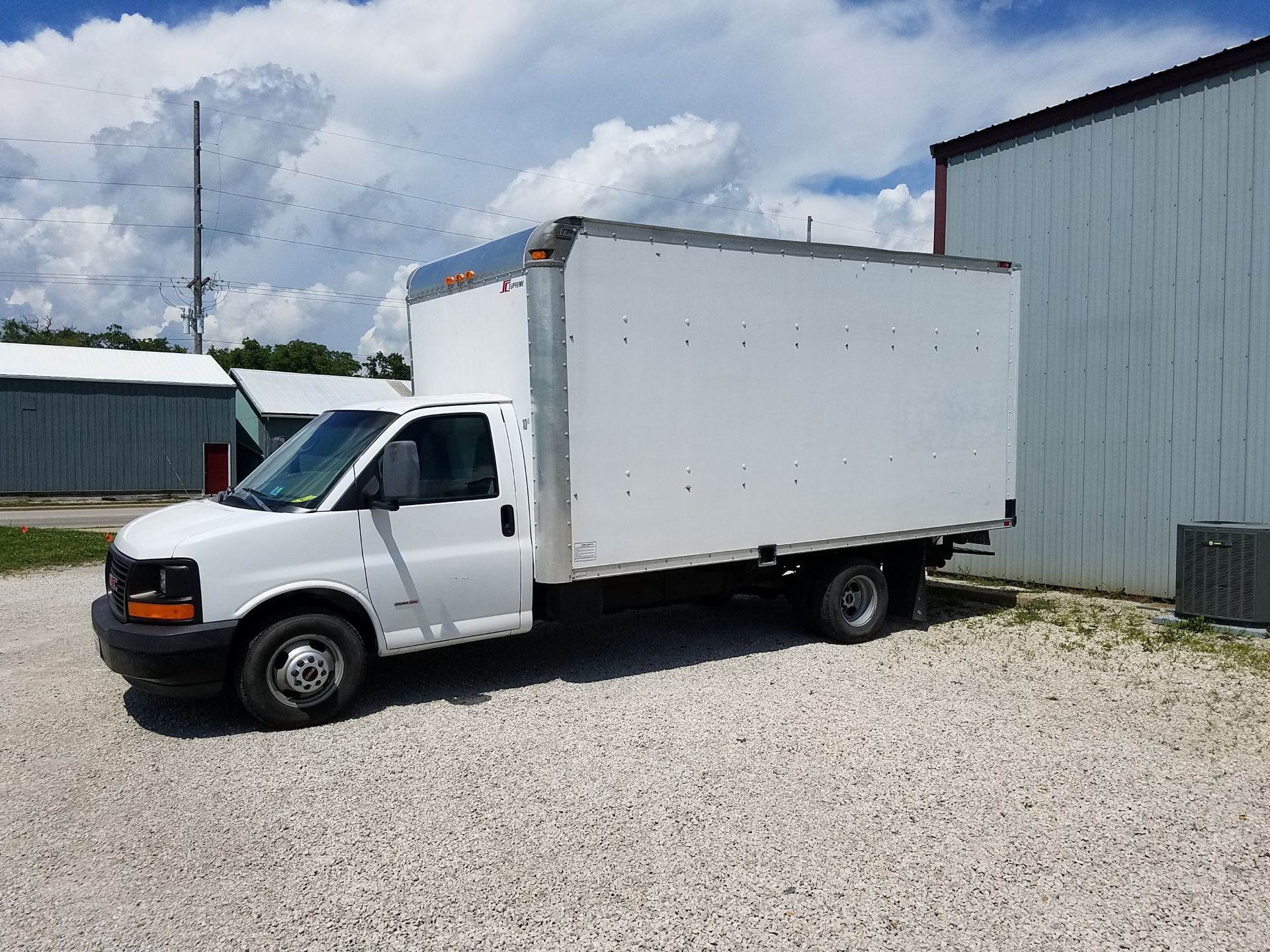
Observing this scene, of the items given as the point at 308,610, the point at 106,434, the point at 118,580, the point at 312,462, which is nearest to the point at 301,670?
the point at 308,610

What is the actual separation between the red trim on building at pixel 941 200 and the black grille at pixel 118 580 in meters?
9.87

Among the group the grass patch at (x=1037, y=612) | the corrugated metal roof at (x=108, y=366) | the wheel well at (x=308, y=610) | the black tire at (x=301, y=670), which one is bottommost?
the grass patch at (x=1037, y=612)

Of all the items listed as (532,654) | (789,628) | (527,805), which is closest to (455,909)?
(527,805)

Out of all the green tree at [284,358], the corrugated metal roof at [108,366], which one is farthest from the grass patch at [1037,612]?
the green tree at [284,358]

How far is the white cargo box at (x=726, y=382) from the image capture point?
671cm

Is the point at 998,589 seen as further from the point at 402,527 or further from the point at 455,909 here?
the point at 455,909

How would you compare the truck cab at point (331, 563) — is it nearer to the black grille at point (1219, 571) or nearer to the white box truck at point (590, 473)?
the white box truck at point (590, 473)

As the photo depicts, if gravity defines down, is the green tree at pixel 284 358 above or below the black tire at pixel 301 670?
above

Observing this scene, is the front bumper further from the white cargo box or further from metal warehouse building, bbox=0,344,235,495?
metal warehouse building, bbox=0,344,235,495

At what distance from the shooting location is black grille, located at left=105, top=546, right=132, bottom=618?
591 cm

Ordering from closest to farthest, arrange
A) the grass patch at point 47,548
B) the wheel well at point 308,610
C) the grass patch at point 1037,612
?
the wheel well at point 308,610 → the grass patch at point 1037,612 → the grass patch at point 47,548

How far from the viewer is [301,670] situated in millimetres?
6066

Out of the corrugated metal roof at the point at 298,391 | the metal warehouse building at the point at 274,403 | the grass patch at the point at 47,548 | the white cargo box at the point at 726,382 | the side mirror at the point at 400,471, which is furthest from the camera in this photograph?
the corrugated metal roof at the point at 298,391

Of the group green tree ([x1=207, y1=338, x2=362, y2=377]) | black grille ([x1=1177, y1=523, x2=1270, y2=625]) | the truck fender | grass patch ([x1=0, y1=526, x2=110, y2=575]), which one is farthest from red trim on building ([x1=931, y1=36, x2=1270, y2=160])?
green tree ([x1=207, y1=338, x2=362, y2=377])
